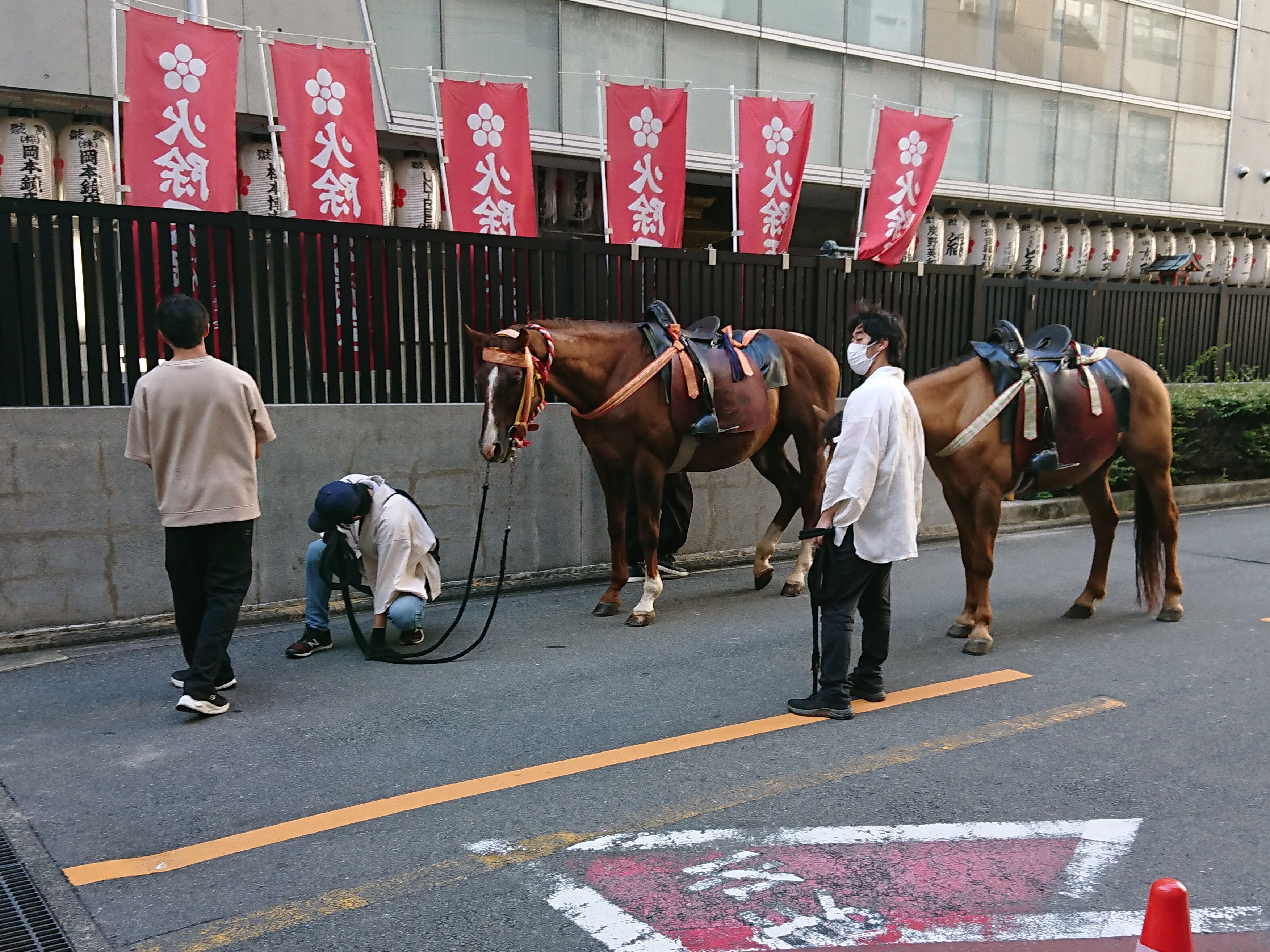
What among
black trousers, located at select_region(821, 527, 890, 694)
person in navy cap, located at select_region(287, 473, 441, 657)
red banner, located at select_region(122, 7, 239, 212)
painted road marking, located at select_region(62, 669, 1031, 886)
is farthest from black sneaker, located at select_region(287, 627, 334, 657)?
red banner, located at select_region(122, 7, 239, 212)

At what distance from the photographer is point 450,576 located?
7383 mm

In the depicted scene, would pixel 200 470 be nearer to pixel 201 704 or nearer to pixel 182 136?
pixel 201 704

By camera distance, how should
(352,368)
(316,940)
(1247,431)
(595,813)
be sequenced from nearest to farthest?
(316,940)
(595,813)
(352,368)
(1247,431)

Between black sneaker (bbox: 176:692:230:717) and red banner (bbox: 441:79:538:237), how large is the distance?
4541mm

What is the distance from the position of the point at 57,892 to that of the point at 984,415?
16.9ft

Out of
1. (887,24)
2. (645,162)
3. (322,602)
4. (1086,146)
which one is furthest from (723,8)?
(322,602)

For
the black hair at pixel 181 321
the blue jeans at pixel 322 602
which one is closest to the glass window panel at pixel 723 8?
the blue jeans at pixel 322 602

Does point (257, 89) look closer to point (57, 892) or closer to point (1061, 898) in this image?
point (57, 892)

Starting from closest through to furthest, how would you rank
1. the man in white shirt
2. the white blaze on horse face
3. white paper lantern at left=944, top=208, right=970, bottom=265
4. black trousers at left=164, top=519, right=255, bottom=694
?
the man in white shirt, black trousers at left=164, top=519, right=255, bottom=694, the white blaze on horse face, white paper lantern at left=944, top=208, right=970, bottom=265

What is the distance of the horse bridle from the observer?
5969 millimetres

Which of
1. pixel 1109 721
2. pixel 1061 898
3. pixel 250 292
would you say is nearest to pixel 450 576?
pixel 250 292

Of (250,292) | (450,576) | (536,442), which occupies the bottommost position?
(450,576)

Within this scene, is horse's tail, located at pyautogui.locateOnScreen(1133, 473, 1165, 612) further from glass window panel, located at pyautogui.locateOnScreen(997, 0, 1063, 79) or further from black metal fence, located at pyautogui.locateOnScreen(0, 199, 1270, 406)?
glass window panel, located at pyautogui.locateOnScreen(997, 0, 1063, 79)

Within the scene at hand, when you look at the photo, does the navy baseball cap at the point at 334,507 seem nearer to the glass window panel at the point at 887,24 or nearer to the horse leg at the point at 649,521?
the horse leg at the point at 649,521
